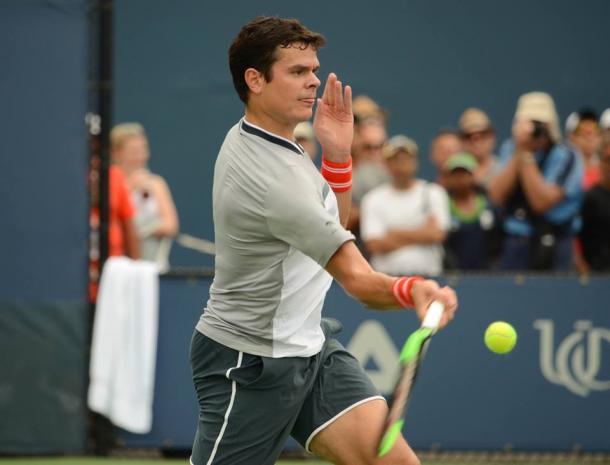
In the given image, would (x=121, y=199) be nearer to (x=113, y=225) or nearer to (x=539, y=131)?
(x=113, y=225)

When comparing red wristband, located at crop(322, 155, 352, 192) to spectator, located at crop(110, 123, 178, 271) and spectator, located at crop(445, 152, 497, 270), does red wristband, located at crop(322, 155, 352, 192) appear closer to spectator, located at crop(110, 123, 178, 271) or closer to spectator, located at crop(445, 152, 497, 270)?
spectator, located at crop(445, 152, 497, 270)

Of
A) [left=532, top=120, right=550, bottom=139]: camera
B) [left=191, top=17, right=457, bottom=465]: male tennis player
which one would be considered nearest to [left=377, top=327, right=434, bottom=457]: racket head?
[left=191, top=17, right=457, bottom=465]: male tennis player

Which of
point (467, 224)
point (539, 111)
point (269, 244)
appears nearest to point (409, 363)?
point (269, 244)

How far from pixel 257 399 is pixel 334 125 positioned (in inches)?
46.1

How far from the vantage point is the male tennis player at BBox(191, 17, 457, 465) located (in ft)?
14.6

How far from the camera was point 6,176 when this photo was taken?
824 cm

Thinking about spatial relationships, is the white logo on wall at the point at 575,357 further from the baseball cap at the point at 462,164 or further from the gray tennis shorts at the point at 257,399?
the gray tennis shorts at the point at 257,399

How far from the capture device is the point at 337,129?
199 inches

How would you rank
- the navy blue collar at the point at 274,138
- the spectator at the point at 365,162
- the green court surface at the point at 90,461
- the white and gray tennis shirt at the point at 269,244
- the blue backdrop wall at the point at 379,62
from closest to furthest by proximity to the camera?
the white and gray tennis shirt at the point at 269,244 → the navy blue collar at the point at 274,138 → the green court surface at the point at 90,461 → the spectator at the point at 365,162 → the blue backdrop wall at the point at 379,62

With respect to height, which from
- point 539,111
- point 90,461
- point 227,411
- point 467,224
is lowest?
point 90,461

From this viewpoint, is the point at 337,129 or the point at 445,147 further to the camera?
the point at 445,147

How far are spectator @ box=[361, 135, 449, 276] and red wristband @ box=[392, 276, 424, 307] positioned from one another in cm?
447

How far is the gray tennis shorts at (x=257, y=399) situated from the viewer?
4590 millimetres

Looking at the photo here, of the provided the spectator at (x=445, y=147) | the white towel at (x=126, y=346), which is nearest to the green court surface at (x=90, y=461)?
the white towel at (x=126, y=346)
